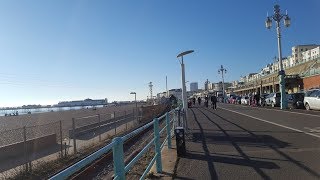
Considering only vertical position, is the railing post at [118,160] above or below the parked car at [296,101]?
below

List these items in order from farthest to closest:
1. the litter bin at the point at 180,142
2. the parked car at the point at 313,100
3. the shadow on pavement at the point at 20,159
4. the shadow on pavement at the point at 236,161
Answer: the parked car at the point at 313,100 < the shadow on pavement at the point at 20,159 < the litter bin at the point at 180,142 < the shadow on pavement at the point at 236,161

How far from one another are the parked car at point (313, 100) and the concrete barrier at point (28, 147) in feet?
68.0

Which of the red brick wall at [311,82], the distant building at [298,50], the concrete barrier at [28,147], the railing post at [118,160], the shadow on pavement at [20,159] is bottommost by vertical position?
the shadow on pavement at [20,159]

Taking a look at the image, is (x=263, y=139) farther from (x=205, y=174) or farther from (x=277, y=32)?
(x=277, y=32)

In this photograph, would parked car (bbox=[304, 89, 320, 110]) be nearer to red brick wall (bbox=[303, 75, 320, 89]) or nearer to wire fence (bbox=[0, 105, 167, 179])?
wire fence (bbox=[0, 105, 167, 179])

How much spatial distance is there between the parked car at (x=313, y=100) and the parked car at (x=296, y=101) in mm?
4016

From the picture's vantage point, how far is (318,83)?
60531 mm

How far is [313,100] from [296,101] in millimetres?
7346

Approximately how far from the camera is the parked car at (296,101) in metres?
40.7

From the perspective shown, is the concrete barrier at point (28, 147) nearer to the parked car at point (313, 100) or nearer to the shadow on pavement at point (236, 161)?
the shadow on pavement at point (236, 161)

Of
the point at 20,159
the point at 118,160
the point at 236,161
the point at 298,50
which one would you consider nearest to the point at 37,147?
the point at 20,159

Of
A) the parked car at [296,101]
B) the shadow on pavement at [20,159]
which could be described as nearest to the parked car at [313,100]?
the parked car at [296,101]

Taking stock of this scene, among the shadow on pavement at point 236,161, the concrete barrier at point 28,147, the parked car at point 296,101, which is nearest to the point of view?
the shadow on pavement at point 236,161

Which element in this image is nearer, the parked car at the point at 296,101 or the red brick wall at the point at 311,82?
the parked car at the point at 296,101
